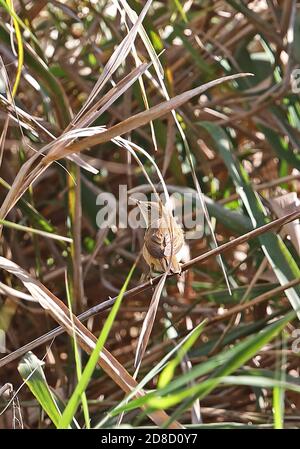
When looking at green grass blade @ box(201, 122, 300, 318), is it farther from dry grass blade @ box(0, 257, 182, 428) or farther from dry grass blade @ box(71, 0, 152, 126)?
dry grass blade @ box(71, 0, 152, 126)

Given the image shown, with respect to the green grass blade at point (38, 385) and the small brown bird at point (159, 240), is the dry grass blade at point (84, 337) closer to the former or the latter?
the green grass blade at point (38, 385)

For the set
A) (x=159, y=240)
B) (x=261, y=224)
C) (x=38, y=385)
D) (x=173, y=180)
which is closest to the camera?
(x=38, y=385)

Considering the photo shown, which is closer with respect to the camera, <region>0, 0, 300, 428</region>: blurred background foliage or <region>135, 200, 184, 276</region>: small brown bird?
<region>135, 200, 184, 276</region>: small brown bird

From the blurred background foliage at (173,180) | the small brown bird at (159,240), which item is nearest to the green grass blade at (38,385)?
the small brown bird at (159,240)

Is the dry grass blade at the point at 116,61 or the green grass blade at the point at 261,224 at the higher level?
the dry grass blade at the point at 116,61

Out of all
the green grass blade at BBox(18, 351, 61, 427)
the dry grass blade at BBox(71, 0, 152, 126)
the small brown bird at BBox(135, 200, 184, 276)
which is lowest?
the green grass blade at BBox(18, 351, 61, 427)

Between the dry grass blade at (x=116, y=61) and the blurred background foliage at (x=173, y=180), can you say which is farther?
the blurred background foliage at (x=173, y=180)

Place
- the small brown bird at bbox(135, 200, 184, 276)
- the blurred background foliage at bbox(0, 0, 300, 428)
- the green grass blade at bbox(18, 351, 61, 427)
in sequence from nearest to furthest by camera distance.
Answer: the green grass blade at bbox(18, 351, 61, 427), the small brown bird at bbox(135, 200, 184, 276), the blurred background foliage at bbox(0, 0, 300, 428)

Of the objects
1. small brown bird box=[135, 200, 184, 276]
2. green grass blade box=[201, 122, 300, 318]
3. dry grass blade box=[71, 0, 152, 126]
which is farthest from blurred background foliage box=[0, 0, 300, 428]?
dry grass blade box=[71, 0, 152, 126]

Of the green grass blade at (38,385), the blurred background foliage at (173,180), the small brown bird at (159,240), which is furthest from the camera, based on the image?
the blurred background foliage at (173,180)

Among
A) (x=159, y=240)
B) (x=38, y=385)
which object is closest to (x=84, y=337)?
(x=38, y=385)

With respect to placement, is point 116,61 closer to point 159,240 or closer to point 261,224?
point 159,240
